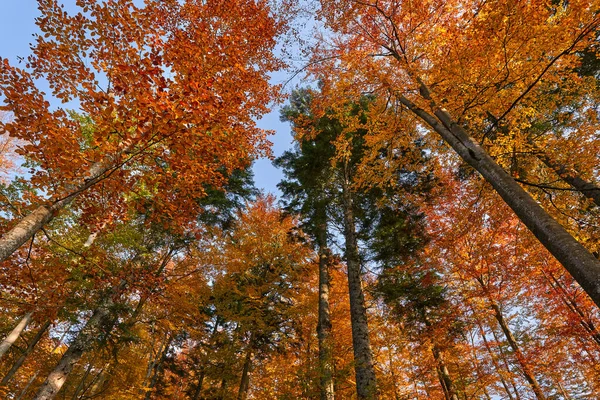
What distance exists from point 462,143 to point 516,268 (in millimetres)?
7919

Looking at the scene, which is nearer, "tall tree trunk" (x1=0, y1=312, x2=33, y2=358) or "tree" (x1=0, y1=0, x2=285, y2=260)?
"tree" (x1=0, y1=0, x2=285, y2=260)

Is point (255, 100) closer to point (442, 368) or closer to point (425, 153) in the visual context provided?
point (425, 153)

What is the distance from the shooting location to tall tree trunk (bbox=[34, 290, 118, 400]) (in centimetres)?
684

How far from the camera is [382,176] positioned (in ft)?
26.8

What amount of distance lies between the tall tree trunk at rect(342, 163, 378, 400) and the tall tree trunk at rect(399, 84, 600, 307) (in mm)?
4124

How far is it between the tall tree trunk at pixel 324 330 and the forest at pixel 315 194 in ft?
0.24

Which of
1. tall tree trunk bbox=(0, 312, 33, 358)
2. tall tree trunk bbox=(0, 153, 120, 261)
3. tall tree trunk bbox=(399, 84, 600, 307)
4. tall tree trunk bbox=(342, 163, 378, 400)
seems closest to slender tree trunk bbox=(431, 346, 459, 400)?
tall tree trunk bbox=(342, 163, 378, 400)

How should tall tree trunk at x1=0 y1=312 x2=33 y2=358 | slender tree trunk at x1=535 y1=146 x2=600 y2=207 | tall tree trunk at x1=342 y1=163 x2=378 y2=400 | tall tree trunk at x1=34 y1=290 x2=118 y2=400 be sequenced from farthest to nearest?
1. tall tree trunk at x1=0 y1=312 x2=33 y2=358
2. tall tree trunk at x1=34 y1=290 x2=118 y2=400
3. slender tree trunk at x1=535 y1=146 x2=600 y2=207
4. tall tree trunk at x1=342 y1=163 x2=378 y2=400

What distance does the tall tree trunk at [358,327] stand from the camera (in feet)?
18.3

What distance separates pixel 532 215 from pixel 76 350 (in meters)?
10.7

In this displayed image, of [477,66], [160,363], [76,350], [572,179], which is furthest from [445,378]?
[76,350]

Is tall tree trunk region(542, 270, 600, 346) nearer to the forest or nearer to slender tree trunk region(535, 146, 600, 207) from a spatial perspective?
the forest

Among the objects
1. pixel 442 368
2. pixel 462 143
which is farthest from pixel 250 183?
pixel 442 368

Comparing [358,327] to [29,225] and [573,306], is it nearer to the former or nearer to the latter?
[29,225]
